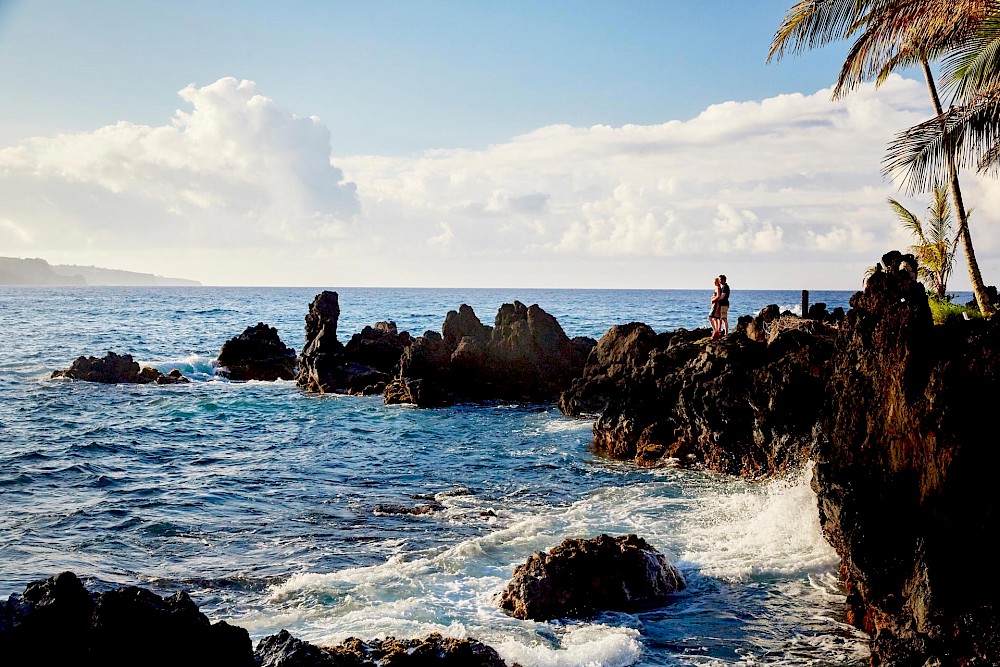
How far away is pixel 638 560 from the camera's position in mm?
10445

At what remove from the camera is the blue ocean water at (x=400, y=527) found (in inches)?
369

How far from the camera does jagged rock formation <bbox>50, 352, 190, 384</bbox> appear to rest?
3644 cm

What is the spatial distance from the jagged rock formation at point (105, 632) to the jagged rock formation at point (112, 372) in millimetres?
33056

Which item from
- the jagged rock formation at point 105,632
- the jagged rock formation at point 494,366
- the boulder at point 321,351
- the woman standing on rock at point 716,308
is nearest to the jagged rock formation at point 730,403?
the woman standing on rock at point 716,308

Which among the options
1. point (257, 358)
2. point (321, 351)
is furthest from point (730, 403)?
point (257, 358)

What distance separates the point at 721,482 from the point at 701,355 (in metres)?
3.78

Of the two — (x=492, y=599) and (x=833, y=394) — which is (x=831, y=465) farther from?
(x=492, y=599)

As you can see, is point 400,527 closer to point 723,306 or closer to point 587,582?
point 587,582

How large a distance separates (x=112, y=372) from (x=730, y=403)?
98.8ft

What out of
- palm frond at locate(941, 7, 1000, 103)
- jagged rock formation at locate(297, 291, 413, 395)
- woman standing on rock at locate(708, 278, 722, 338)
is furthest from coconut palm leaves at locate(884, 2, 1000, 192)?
jagged rock formation at locate(297, 291, 413, 395)

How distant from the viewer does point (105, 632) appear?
20.1 feet

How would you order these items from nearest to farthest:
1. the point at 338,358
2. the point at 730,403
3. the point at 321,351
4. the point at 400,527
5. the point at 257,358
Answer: the point at 400,527
the point at 730,403
the point at 338,358
the point at 321,351
the point at 257,358

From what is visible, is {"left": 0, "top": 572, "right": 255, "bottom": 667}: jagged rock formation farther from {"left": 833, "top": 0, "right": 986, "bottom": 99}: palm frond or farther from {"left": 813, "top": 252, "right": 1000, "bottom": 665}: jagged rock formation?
{"left": 833, "top": 0, "right": 986, "bottom": 99}: palm frond

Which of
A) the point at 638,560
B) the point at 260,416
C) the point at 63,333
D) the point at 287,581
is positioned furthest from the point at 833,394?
the point at 63,333
